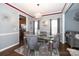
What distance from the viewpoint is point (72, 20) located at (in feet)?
17.2

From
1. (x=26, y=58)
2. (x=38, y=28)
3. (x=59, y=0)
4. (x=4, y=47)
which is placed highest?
(x=59, y=0)

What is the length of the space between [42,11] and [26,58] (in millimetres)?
3321

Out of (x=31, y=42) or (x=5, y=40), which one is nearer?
(x=31, y=42)

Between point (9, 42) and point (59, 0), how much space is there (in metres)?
3.10

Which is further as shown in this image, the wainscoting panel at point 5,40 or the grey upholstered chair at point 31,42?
the wainscoting panel at point 5,40

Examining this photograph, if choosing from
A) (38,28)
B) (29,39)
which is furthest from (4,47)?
(38,28)

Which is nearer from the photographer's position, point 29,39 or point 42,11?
point 29,39

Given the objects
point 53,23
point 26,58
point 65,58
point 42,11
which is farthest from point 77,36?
point 26,58

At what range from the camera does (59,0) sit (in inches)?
53.4

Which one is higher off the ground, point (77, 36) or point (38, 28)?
point (38, 28)

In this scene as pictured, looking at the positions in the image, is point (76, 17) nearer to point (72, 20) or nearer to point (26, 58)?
point (72, 20)

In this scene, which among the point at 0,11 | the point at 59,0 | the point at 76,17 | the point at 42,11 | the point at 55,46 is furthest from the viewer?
the point at 76,17

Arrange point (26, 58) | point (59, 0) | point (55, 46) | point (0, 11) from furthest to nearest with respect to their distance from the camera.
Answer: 1. point (55, 46)
2. point (0, 11)
3. point (26, 58)
4. point (59, 0)

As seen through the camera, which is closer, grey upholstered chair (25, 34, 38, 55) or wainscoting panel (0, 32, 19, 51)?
grey upholstered chair (25, 34, 38, 55)
